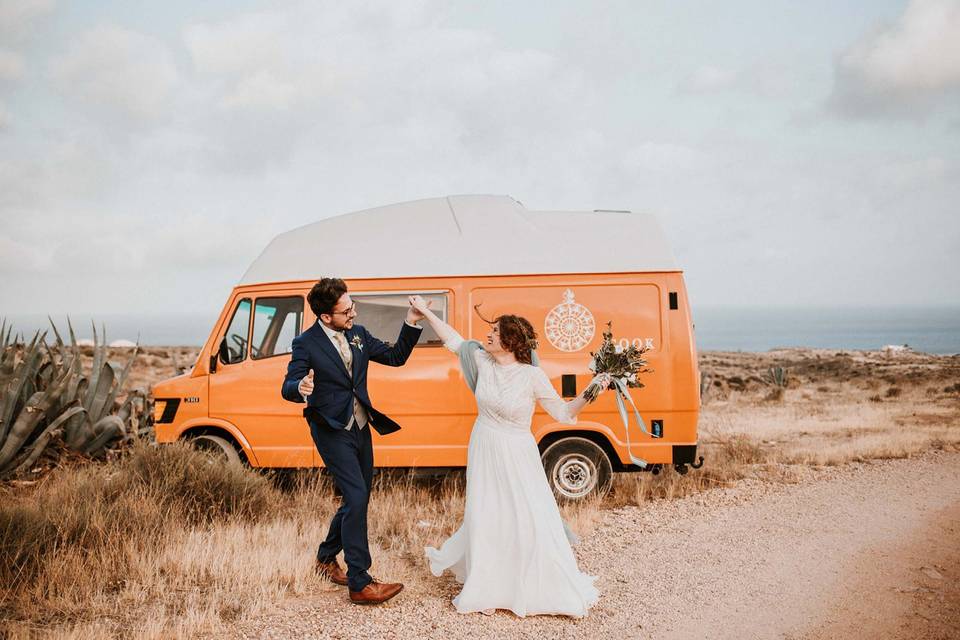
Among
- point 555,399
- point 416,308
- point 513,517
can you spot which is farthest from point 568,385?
point 416,308

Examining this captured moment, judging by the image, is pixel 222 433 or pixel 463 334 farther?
pixel 222 433

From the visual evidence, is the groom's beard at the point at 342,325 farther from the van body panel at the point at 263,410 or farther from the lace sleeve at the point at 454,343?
the van body panel at the point at 263,410

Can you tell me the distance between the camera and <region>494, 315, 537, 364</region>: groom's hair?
15.1ft

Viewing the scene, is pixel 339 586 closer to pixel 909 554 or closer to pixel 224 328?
pixel 224 328

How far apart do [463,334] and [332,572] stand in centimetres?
287

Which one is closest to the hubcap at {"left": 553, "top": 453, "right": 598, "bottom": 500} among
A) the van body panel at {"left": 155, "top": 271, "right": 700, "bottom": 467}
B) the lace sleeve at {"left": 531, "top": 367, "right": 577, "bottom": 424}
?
the van body panel at {"left": 155, "top": 271, "right": 700, "bottom": 467}

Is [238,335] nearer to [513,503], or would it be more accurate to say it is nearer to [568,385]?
[568,385]

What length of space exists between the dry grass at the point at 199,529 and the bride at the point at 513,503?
2.65 feet

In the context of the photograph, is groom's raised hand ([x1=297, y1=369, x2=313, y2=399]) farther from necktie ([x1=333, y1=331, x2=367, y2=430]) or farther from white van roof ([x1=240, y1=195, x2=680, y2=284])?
white van roof ([x1=240, y1=195, x2=680, y2=284])

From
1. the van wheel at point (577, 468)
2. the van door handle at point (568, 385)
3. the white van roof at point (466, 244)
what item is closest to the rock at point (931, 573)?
the van wheel at point (577, 468)

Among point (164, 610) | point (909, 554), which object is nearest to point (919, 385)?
point (909, 554)

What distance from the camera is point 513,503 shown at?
4.59 metres

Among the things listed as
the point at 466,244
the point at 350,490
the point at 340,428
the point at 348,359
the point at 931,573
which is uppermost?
the point at 466,244

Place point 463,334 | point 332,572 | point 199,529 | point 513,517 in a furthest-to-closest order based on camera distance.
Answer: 1. point 463,334
2. point 199,529
3. point 332,572
4. point 513,517
